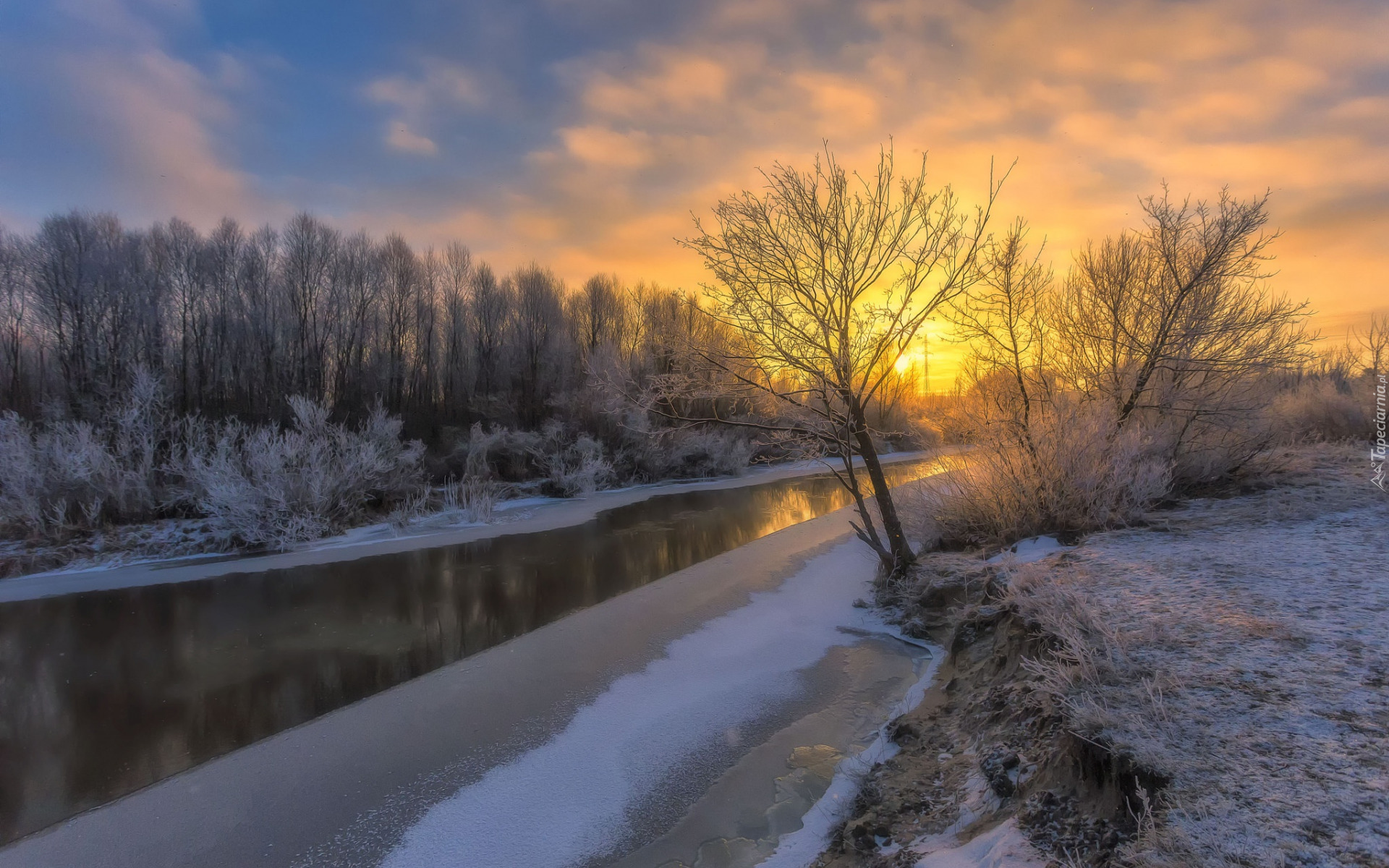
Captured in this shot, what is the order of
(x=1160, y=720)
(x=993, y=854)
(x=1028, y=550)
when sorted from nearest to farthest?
(x=993, y=854), (x=1160, y=720), (x=1028, y=550)

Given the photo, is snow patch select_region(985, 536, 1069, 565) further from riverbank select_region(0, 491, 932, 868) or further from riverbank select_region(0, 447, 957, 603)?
riverbank select_region(0, 447, 957, 603)

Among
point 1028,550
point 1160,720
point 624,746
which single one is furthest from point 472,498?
point 1160,720

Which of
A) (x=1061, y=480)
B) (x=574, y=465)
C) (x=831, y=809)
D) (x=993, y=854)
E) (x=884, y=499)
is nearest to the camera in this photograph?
(x=993, y=854)

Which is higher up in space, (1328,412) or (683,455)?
(1328,412)

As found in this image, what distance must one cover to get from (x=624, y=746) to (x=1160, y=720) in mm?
3686

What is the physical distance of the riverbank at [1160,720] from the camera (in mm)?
2217

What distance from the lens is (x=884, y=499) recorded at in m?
8.16

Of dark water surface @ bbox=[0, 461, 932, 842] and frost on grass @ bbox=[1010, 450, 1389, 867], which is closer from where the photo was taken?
frost on grass @ bbox=[1010, 450, 1389, 867]

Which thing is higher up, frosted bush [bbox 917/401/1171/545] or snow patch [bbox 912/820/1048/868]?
frosted bush [bbox 917/401/1171/545]

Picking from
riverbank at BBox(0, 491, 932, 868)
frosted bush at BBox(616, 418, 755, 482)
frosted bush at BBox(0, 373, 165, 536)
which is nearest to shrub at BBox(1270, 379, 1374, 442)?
riverbank at BBox(0, 491, 932, 868)

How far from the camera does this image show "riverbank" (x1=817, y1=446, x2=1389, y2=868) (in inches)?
87.3

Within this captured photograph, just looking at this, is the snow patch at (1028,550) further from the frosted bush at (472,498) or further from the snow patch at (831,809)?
the frosted bush at (472,498)

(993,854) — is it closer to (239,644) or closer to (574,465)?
(239,644)

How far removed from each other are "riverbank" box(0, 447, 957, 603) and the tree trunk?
0.87 meters
